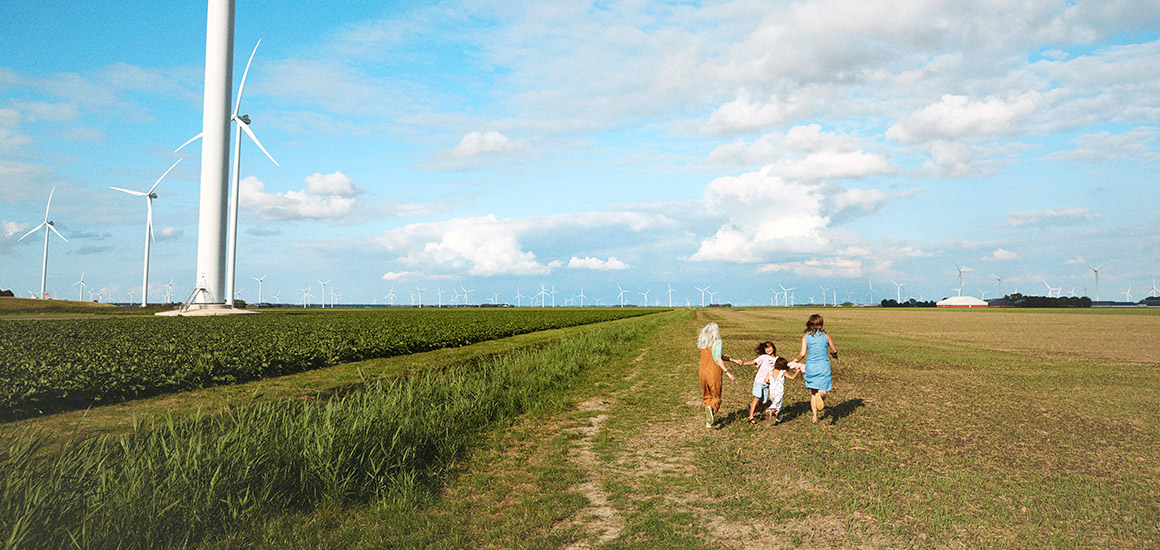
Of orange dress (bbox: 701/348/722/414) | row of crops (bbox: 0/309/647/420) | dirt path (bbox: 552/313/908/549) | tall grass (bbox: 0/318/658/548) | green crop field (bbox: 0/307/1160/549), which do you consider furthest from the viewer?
row of crops (bbox: 0/309/647/420)

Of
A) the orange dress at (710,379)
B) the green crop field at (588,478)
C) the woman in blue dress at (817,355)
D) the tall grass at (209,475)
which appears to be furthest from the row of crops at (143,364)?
the woman in blue dress at (817,355)

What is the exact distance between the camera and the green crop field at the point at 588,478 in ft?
16.9

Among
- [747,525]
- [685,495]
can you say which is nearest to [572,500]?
[685,495]

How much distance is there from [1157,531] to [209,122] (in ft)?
236

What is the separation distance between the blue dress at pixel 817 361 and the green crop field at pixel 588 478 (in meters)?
0.80

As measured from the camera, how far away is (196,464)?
213 inches

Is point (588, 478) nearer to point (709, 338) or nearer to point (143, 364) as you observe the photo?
point (709, 338)

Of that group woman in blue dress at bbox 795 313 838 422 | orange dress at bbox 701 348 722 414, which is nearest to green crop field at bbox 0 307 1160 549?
orange dress at bbox 701 348 722 414

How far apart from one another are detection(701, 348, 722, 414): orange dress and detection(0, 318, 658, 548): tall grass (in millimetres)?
3983

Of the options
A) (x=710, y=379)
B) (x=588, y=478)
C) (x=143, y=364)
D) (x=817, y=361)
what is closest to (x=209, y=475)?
(x=588, y=478)

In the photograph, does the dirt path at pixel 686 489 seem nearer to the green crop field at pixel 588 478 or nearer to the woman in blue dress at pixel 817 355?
the green crop field at pixel 588 478

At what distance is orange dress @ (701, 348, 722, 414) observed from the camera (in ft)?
31.1

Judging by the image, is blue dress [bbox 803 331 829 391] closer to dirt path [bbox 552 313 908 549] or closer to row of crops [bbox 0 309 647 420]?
dirt path [bbox 552 313 908 549]

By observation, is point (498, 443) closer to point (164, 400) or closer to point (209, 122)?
point (164, 400)
